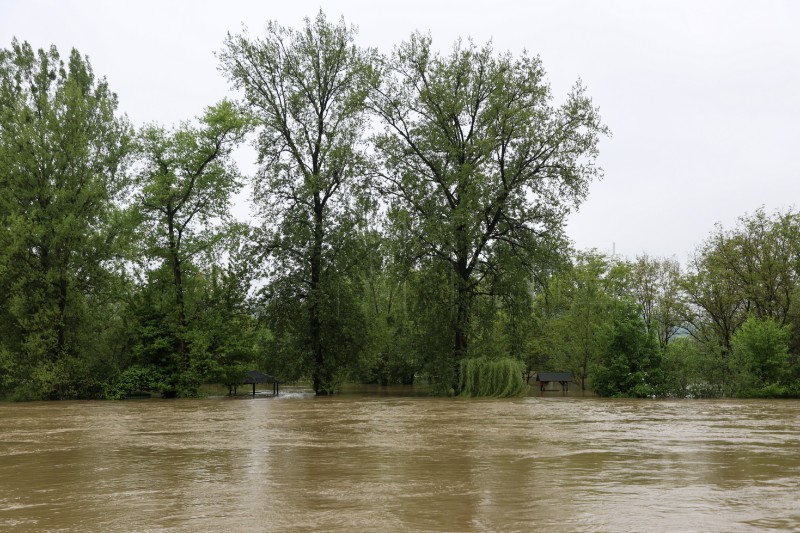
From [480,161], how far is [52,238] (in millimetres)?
17654

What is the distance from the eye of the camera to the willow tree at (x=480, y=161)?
28266 millimetres

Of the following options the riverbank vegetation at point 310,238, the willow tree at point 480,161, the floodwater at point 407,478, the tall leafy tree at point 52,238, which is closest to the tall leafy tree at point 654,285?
the riverbank vegetation at point 310,238

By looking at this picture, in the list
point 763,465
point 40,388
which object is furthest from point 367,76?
point 763,465

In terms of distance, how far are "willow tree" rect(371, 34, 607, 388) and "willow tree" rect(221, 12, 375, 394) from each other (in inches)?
109

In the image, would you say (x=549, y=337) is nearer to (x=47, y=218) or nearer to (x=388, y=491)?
(x=47, y=218)

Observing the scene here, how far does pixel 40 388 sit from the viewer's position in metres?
28.1

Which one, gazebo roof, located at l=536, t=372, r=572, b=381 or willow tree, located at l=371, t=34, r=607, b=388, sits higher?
willow tree, located at l=371, t=34, r=607, b=388

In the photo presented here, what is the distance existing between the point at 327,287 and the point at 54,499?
82.2 feet

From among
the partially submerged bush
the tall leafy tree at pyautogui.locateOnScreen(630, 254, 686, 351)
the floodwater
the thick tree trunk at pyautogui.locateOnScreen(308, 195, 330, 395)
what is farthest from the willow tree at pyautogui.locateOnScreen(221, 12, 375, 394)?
the tall leafy tree at pyautogui.locateOnScreen(630, 254, 686, 351)

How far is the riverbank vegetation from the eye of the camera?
2794 cm

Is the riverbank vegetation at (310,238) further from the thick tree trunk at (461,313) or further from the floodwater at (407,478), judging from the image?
the floodwater at (407,478)

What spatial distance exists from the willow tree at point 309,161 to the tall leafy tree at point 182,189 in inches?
83.3

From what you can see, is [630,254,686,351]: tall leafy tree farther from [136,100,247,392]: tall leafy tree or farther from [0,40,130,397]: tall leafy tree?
[0,40,130,397]: tall leafy tree

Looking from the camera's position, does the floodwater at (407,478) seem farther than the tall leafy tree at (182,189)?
No
